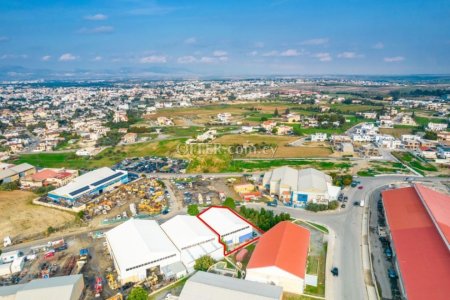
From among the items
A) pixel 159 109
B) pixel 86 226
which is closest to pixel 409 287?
pixel 86 226

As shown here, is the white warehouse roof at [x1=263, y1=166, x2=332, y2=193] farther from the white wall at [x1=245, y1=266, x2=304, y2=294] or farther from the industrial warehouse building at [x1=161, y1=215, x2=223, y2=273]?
the white wall at [x1=245, y1=266, x2=304, y2=294]

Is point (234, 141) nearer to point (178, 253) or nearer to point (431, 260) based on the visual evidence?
point (178, 253)

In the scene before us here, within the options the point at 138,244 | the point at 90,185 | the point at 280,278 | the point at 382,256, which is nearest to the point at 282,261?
the point at 280,278

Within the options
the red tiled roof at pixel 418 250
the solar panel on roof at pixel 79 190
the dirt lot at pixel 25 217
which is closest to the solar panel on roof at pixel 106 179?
the solar panel on roof at pixel 79 190


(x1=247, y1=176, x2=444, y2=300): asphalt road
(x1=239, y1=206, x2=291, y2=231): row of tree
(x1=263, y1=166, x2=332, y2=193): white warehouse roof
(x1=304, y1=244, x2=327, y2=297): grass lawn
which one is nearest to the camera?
(x1=304, y1=244, x2=327, y2=297): grass lawn

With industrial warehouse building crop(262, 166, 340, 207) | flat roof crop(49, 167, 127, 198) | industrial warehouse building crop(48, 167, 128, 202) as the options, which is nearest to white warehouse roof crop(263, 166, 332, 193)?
industrial warehouse building crop(262, 166, 340, 207)

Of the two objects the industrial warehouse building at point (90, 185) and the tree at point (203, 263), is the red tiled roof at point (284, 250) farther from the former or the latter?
the industrial warehouse building at point (90, 185)

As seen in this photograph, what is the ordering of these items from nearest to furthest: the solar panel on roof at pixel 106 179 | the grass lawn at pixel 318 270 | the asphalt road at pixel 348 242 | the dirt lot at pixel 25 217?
1. the grass lawn at pixel 318 270
2. the asphalt road at pixel 348 242
3. the dirt lot at pixel 25 217
4. the solar panel on roof at pixel 106 179
